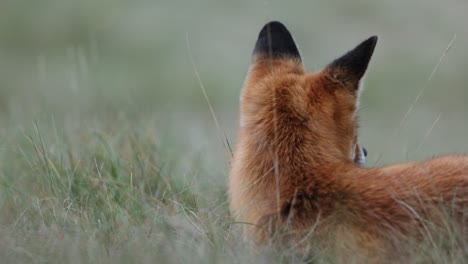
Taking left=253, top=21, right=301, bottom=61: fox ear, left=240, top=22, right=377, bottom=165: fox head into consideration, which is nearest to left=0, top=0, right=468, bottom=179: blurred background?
left=253, top=21, right=301, bottom=61: fox ear

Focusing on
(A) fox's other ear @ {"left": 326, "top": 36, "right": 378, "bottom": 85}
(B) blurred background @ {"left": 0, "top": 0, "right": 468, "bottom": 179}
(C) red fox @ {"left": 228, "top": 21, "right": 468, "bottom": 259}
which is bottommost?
(B) blurred background @ {"left": 0, "top": 0, "right": 468, "bottom": 179}

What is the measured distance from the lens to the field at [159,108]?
485cm

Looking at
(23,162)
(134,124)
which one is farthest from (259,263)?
(134,124)

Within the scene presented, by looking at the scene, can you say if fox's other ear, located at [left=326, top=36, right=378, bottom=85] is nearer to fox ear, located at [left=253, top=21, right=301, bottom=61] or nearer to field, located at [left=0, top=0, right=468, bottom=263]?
fox ear, located at [left=253, top=21, right=301, bottom=61]

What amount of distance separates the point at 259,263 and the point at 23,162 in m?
2.71

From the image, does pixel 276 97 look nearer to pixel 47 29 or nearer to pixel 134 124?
pixel 134 124

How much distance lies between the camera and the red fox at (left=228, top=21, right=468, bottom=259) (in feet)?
14.4

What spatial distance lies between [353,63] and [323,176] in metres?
0.82

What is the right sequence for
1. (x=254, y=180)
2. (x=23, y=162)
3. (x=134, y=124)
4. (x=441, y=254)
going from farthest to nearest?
(x=134, y=124), (x=23, y=162), (x=254, y=180), (x=441, y=254)

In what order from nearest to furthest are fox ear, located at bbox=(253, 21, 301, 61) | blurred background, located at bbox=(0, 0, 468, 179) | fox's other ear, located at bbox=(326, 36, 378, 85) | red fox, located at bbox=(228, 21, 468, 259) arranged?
red fox, located at bbox=(228, 21, 468, 259) → fox's other ear, located at bbox=(326, 36, 378, 85) → fox ear, located at bbox=(253, 21, 301, 61) → blurred background, located at bbox=(0, 0, 468, 179)

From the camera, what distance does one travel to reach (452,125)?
14.0 m

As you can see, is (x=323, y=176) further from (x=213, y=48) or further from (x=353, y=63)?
(x=213, y=48)

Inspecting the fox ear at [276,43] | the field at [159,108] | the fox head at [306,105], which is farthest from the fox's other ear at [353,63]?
the field at [159,108]

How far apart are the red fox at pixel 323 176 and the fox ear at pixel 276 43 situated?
6 centimetres
